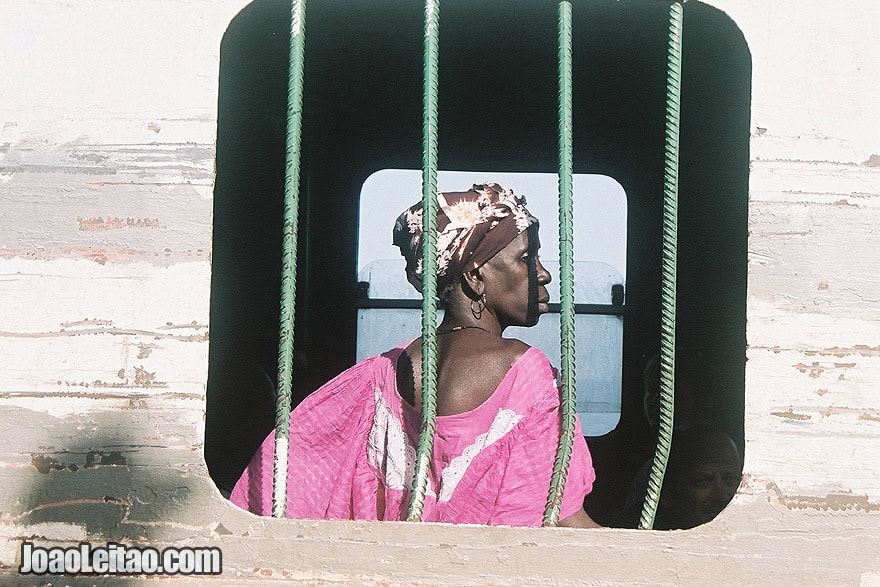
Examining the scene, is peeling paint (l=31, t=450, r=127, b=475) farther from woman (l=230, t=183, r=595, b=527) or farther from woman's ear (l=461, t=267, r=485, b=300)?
woman's ear (l=461, t=267, r=485, b=300)

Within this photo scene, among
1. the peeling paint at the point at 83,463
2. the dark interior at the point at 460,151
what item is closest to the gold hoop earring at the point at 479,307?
the dark interior at the point at 460,151

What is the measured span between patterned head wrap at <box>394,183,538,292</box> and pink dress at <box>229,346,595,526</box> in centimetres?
28

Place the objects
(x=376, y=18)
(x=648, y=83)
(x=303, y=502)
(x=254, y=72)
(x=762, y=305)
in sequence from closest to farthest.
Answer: (x=762, y=305) → (x=303, y=502) → (x=376, y=18) → (x=254, y=72) → (x=648, y=83)

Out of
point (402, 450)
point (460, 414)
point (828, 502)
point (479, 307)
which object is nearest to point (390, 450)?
point (402, 450)

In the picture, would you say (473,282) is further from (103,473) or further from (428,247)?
(103,473)

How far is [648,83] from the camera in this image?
291cm

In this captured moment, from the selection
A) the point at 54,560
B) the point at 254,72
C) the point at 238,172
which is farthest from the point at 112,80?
the point at 238,172

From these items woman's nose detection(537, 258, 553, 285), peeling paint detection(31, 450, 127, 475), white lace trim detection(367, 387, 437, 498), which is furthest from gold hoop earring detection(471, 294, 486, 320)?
peeling paint detection(31, 450, 127, 475)

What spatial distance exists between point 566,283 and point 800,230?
0.39 metres

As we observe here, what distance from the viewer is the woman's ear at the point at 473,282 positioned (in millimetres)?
2258

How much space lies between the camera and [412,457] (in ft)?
6.59

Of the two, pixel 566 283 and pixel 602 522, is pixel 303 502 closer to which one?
pixel 566 283

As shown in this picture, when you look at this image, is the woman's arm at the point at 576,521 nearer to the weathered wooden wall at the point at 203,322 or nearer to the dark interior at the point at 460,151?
the weathered wooden wall at the point at 203,322

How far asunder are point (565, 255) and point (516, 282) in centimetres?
68
